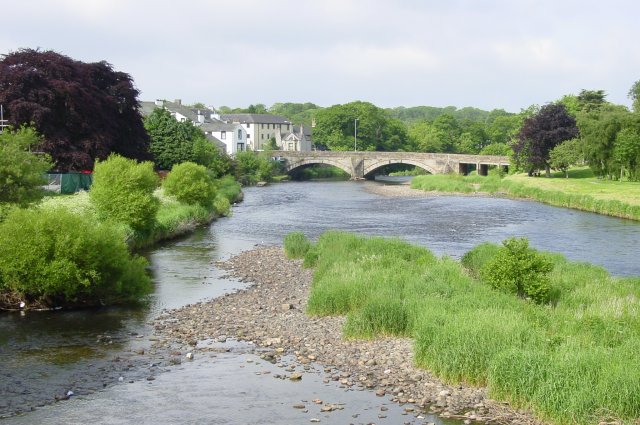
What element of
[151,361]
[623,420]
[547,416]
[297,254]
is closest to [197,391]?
[151,361]

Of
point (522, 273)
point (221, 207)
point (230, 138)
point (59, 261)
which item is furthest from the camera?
point (230, 138)

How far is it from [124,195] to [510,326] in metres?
28.4

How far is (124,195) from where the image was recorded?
41.4 metres

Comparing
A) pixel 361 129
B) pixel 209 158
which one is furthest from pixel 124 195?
pixel 361 129

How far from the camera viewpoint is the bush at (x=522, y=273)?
2381cm

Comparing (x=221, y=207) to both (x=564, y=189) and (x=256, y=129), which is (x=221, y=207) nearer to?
(x=564, y=189)

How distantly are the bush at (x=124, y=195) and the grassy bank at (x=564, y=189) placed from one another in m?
40.1

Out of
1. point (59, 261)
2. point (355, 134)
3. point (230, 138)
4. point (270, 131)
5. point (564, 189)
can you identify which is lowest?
point (59, 261)

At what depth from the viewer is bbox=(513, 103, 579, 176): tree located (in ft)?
305

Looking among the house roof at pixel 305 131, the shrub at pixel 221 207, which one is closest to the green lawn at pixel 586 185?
the shrub at pixel 221 207

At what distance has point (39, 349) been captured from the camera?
21.3m

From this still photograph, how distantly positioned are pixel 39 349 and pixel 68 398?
14.8 ft

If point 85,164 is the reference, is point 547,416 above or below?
below

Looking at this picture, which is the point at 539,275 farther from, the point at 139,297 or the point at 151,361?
the point at 139,297
